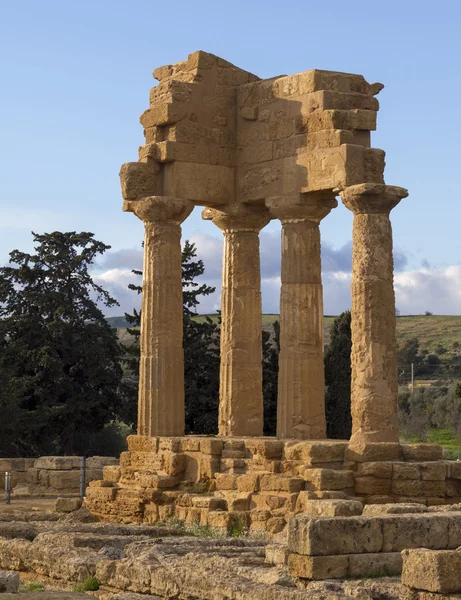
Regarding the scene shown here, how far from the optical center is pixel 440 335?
94.1 metres

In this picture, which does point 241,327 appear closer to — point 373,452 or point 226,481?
point 226,481

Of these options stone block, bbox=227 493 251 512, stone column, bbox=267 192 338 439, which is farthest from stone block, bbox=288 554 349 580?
stone column, bbox=267 192 338 439

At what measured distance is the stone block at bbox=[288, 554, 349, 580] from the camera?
1606 centimetres

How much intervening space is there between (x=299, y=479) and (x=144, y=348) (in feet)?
19.5

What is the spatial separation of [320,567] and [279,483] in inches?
350

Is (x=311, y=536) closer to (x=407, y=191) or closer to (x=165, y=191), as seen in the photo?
(x=407, y=191)

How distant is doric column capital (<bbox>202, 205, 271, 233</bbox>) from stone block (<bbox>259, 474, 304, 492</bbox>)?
269 inches

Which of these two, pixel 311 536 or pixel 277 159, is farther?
pixel 277 159

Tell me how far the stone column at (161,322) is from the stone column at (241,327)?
1181mm

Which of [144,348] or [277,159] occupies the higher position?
[277,159]

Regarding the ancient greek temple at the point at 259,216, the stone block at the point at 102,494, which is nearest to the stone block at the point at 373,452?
the ancient greek temple at the point at 259,216

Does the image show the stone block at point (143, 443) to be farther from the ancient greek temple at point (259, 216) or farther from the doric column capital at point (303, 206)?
the doric column capital at point (303, 206)

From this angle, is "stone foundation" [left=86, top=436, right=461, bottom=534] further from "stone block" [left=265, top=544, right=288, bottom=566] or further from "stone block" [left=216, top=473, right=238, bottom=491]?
"stone block" [left=265, top=544, right=288, bottom=566]

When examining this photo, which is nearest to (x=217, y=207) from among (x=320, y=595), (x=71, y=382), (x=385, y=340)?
(x=385, y=340)
